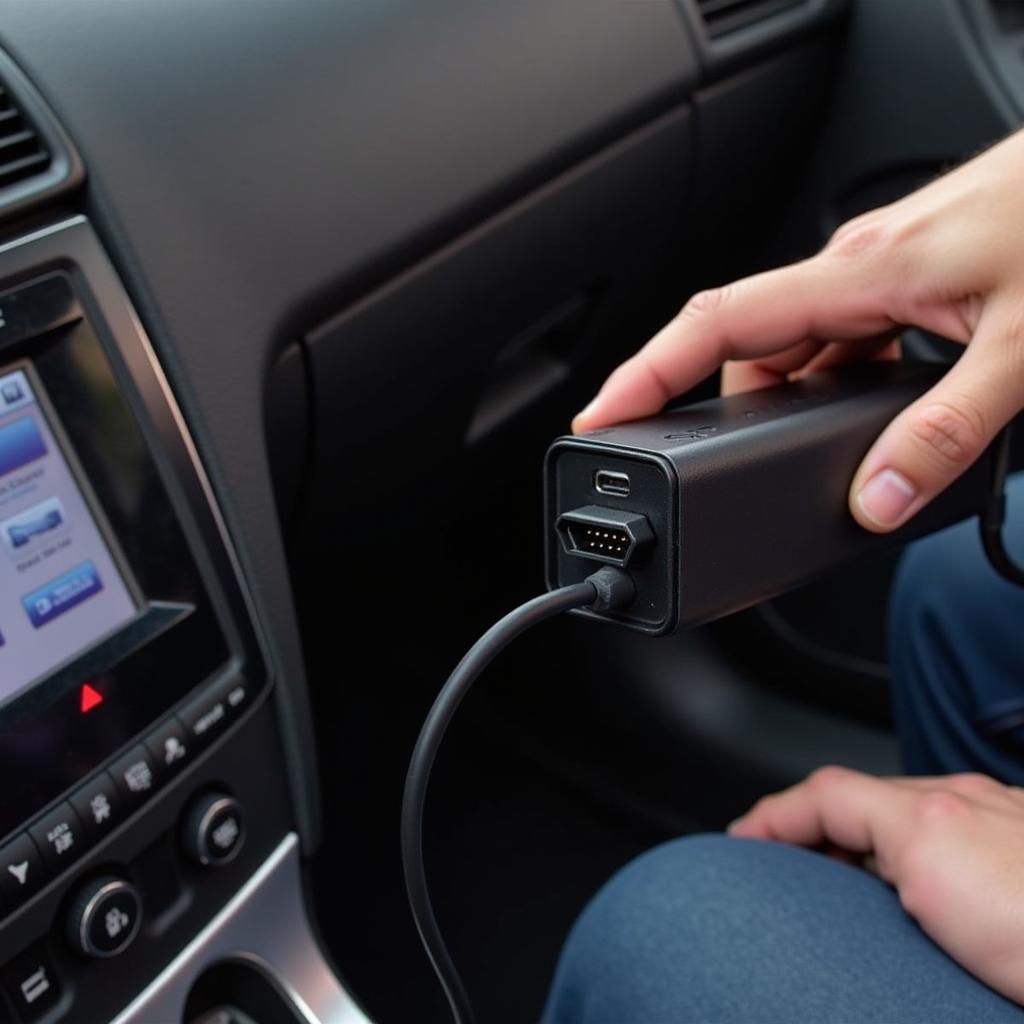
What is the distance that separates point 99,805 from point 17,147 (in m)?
0.28

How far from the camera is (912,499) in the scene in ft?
2.08

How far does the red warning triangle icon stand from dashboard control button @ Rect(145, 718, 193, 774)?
33 mm

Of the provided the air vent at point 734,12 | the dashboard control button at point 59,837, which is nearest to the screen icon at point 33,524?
the dashboard control button at point 59,837

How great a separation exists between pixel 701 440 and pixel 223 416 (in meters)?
0.23

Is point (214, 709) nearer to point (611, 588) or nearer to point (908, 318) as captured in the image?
point (611, 588)

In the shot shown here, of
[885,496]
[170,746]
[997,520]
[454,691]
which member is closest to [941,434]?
[885,496]

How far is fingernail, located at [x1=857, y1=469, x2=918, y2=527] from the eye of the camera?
0.63m

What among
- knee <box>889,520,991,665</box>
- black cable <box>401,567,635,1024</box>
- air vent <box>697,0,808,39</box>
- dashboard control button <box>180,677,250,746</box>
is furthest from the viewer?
air vent <box>697,0,808,39</box>

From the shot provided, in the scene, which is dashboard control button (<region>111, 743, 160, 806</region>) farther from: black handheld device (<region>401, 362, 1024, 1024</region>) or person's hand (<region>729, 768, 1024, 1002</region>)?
person's hand (<region>729, 768, 1024, 1002</region>)

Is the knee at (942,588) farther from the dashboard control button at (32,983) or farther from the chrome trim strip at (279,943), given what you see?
the dashboard control button at (32,983)

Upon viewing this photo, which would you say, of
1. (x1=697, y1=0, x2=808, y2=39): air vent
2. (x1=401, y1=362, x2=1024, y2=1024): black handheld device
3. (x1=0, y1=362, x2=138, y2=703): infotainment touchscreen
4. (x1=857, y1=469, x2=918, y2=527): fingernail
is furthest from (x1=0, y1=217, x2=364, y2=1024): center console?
(x1=697, y1=0, x2=808, y2=39): air vent

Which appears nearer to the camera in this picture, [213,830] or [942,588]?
[213,830]

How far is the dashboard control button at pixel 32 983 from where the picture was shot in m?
0.57

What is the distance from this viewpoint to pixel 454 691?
1.75 ft
